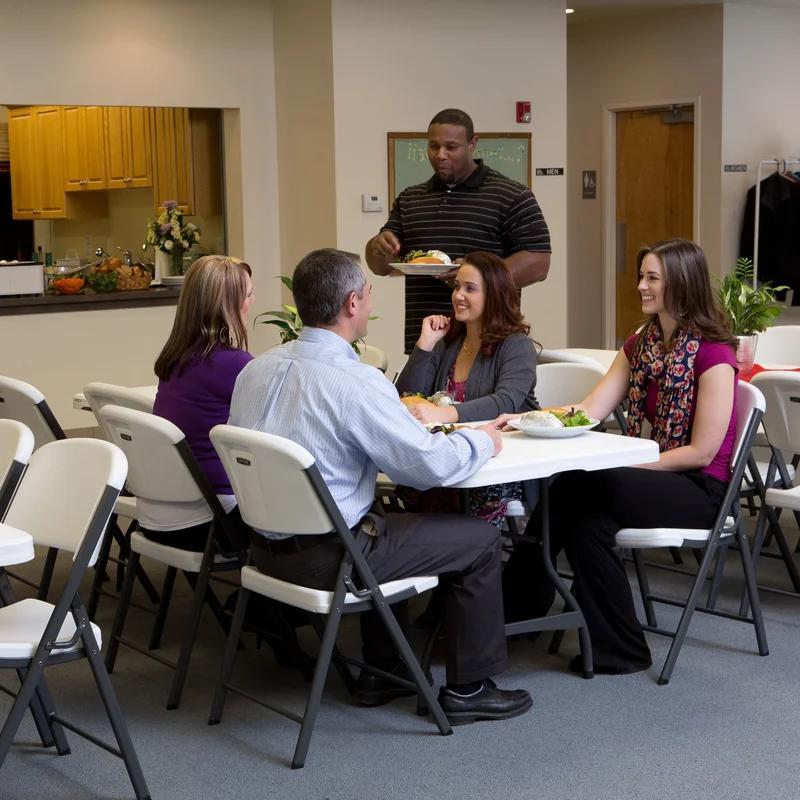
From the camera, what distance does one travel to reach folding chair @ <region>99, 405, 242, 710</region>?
3.34 m

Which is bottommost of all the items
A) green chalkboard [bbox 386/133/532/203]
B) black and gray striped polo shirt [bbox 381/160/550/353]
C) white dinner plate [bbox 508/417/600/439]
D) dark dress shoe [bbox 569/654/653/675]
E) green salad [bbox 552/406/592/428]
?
dark dress shoe [bbox 569/654/653/675]

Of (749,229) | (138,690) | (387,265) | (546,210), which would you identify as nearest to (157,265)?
(546,210)

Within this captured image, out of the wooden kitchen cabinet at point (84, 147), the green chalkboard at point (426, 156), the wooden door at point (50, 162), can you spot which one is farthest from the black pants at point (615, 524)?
the wooden door at point (50, 162)

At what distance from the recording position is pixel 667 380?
379 cm

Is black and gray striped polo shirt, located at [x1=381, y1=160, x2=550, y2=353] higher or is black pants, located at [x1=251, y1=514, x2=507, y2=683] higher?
black and gray striped polo shirt, located at [x1=381, y1=160, x2=550, y2=353]

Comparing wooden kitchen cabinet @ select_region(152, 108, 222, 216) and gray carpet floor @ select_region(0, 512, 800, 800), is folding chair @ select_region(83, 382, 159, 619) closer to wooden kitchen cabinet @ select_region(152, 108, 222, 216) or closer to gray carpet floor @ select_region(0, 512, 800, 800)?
gray carpet floor @ select_region(0, 512, 800, 800)

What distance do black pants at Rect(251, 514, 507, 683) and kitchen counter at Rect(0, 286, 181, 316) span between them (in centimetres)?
483

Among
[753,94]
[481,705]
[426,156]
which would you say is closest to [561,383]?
[481,705]

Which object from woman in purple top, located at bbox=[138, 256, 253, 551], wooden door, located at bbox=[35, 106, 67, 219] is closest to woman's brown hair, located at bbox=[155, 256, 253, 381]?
woman in purple top, located at bbox=[138, 256, 253, 551]

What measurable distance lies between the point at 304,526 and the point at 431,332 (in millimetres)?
1250

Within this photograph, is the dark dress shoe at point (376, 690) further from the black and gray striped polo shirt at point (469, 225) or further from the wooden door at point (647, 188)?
the wooden door at point (647, 188)

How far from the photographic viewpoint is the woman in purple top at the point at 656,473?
3617 millimetres

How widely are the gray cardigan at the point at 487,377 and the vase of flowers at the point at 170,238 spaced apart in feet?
14.4

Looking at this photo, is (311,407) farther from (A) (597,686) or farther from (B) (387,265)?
(B) (387,265)
